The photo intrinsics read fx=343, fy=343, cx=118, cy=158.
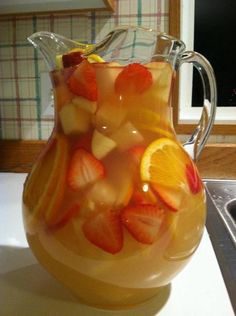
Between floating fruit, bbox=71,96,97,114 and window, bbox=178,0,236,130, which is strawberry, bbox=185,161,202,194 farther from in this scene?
window, bbox=178,0,236,130

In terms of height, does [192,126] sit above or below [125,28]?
below

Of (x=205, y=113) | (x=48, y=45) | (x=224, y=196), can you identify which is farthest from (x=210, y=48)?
(x=48, y=45)

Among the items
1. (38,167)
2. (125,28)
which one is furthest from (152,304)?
(125,28)

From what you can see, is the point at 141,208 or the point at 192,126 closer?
the point at 141,208

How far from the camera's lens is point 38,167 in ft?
1.21

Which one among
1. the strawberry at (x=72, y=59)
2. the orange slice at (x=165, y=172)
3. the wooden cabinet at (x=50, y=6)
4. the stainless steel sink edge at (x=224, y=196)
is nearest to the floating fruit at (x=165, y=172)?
the orange slice at (x=165, y=172)

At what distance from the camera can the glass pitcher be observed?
12.3 inches

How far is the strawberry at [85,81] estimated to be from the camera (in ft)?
1.09

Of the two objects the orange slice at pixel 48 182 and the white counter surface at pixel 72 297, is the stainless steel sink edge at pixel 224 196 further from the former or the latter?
the orange slice at pixel 48 182

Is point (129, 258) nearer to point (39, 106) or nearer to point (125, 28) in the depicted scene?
point (125, 28)

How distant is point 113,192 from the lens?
1.04ft

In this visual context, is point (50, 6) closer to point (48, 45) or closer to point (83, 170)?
point (48, 45)

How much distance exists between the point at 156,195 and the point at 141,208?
0.06 feet

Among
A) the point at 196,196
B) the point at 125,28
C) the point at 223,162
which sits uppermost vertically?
the point at 125,28
